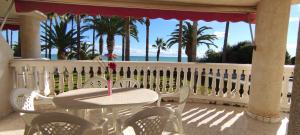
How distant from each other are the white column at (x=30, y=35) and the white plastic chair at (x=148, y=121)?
26.1 ft

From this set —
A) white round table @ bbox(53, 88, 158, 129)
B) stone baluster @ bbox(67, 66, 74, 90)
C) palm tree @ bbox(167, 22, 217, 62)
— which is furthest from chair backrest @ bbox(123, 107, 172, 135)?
palm tree @ bbox(167, 22, 217, 62)

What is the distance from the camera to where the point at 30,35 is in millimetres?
8742

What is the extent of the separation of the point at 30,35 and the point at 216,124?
7704mm

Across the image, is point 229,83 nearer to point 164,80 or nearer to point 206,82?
point 206,82

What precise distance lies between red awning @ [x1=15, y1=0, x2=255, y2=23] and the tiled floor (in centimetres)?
203

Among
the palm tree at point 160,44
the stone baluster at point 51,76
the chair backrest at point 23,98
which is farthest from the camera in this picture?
the palm tree at point 160,44

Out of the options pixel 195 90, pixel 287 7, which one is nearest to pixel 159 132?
pixel 287 7

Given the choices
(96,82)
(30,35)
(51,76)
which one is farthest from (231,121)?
(30,35)

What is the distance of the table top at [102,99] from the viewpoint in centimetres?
264

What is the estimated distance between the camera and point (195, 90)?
5906mm

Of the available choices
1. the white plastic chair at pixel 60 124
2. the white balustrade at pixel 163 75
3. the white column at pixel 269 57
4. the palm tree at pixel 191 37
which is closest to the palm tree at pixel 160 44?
the palm tree at pixel 191 37

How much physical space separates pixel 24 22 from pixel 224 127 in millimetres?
8080

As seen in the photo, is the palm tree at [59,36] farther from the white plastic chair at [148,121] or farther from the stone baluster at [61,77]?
the white plastic chair at [148,121]

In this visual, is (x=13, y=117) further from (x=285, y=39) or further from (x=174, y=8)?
(x=285, y=39)
